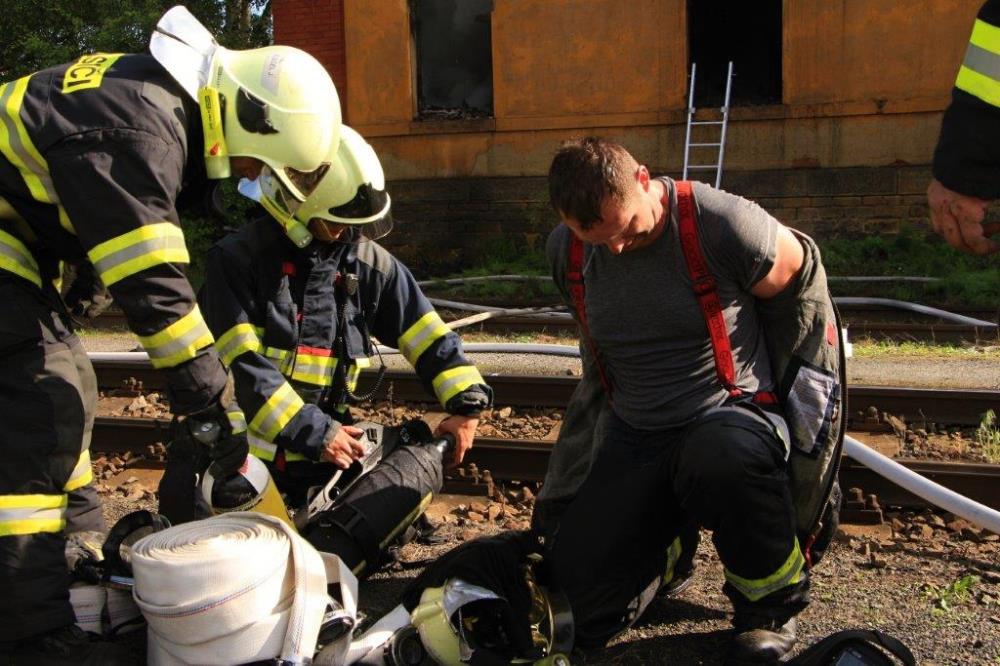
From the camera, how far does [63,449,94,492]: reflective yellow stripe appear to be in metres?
3.17

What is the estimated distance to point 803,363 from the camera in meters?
3.32

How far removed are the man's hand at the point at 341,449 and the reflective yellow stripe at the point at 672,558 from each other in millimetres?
1165

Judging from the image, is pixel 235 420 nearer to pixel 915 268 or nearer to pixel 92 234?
pixel 92 234

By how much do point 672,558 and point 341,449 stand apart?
122cm

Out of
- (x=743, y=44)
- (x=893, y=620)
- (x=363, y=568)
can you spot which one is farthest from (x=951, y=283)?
(x=363, y=568)

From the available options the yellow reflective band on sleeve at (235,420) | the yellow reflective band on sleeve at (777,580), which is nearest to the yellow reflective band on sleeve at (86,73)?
the yellow reflective band on sleeve at (235,420)

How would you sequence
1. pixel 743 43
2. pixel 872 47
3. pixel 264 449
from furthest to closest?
pixel 743 43 → pixel 872 47 → pixel 264 449

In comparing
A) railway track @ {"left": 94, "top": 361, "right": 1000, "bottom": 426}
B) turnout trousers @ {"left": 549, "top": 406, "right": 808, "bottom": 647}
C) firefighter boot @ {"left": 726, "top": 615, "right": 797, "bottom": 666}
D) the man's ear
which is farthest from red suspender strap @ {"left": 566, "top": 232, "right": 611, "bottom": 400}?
railway track @ {"left": 94, "top": 361, "right": 1000, "bottom": 426}

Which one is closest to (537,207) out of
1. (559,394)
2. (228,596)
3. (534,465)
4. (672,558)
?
(559,394)

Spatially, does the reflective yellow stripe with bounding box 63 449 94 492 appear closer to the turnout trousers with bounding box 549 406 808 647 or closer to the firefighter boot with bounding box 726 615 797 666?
the turnout trousers with bounding box 549 406 808 647

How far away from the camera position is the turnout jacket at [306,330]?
3.61m

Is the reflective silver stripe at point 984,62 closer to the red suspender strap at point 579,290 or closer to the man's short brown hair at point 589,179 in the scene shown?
the man's short brown hair at point 589,179

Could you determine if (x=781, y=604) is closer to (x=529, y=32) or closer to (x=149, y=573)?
(x=149, y=573)

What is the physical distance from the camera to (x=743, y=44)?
48.1 ft
